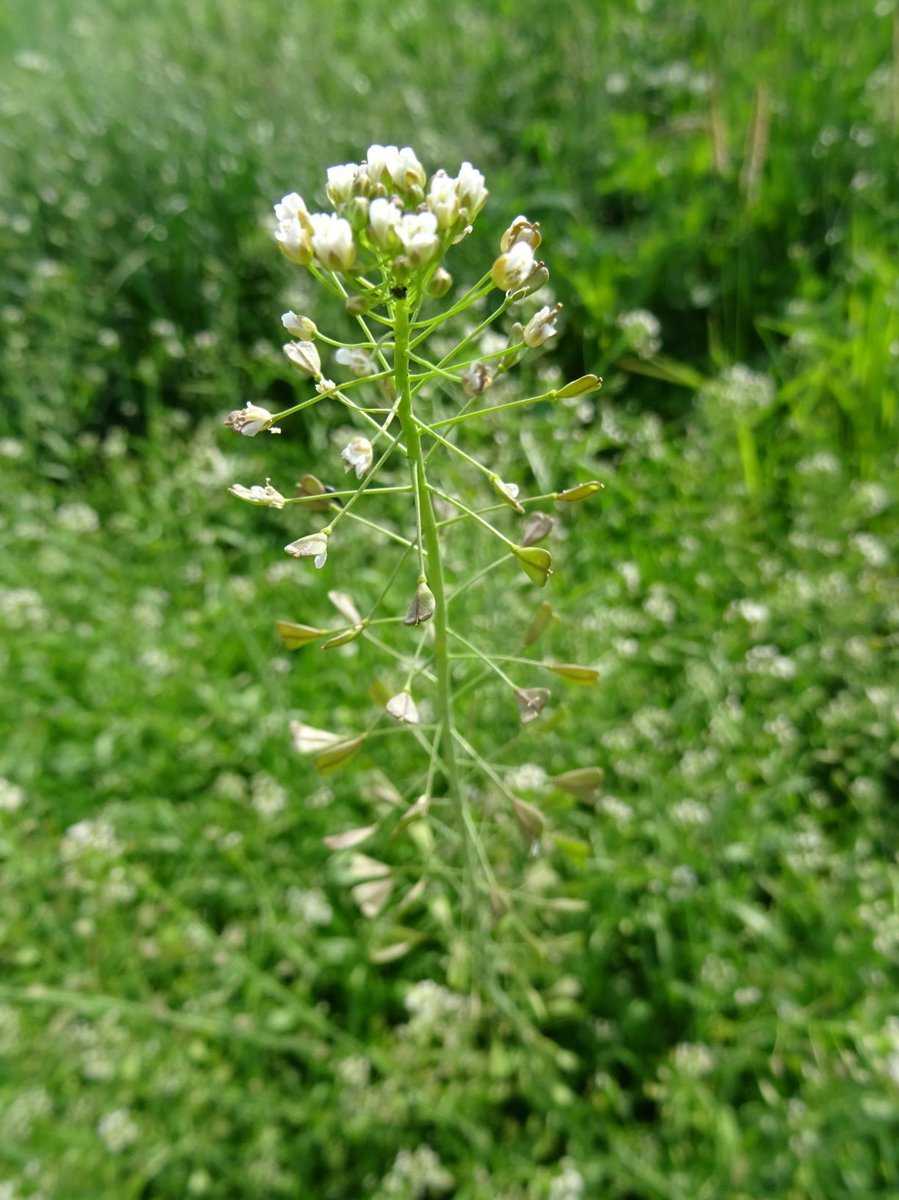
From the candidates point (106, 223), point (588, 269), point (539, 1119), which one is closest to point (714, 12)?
point (588, 269)

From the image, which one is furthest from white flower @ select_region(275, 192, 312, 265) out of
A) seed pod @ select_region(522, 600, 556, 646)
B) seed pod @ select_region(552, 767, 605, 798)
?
seed pod @ select_region(552, 767, 605, 798)

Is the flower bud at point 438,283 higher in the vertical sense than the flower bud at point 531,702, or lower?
higher

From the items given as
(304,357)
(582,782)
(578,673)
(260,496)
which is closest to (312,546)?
(260,496)

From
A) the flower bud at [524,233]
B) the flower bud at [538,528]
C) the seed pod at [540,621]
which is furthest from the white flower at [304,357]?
the seed pod at [540,621]

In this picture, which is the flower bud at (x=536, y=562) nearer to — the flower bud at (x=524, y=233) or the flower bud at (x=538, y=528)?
the flower bud at (x=538, y=528)

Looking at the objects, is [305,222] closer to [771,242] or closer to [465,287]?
[465,287]

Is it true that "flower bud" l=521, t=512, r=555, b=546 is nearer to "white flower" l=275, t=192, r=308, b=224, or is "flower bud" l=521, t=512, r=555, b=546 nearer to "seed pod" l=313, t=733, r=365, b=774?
"seed pod" l=313, t=733, r=365, b=774
